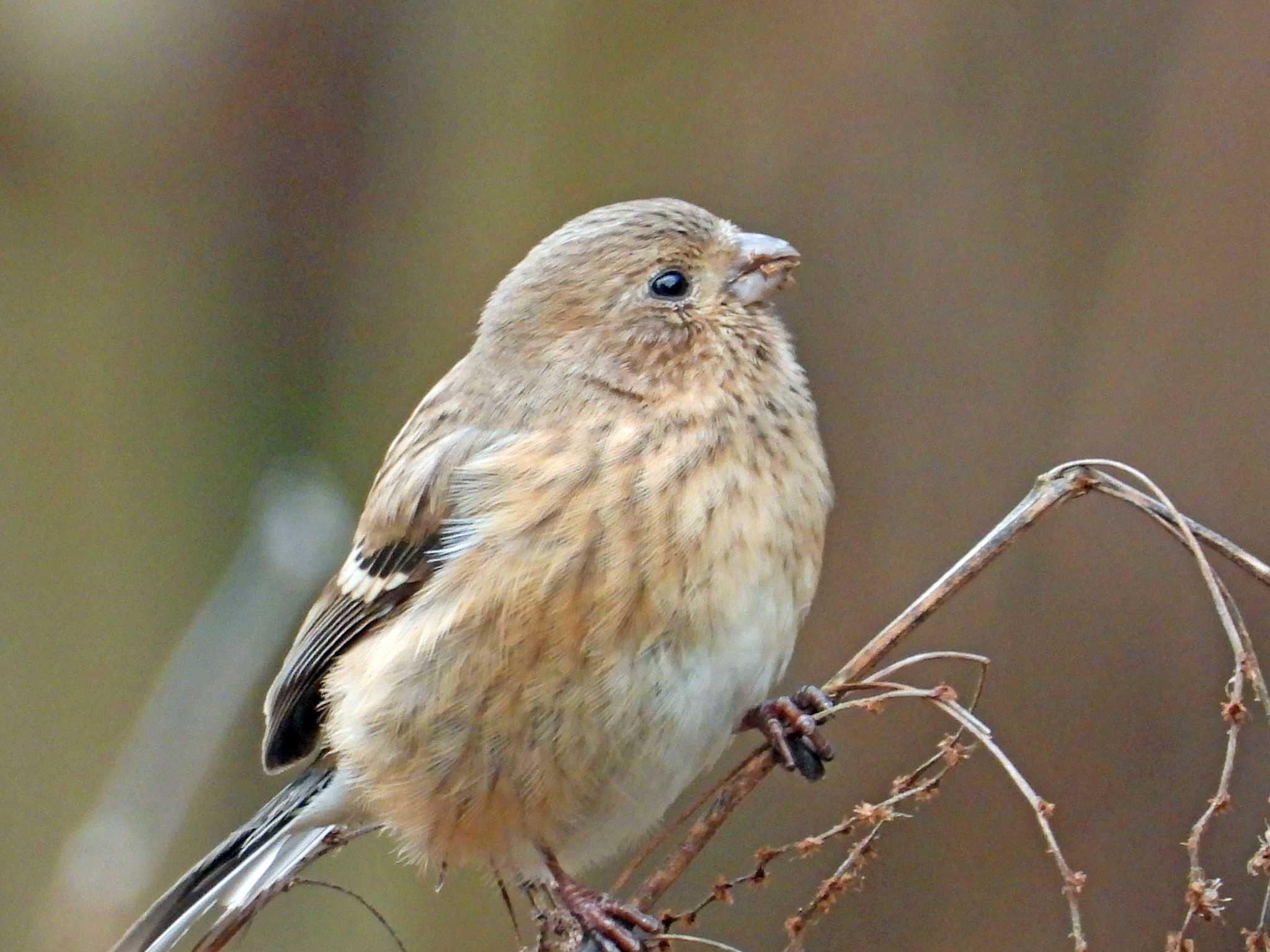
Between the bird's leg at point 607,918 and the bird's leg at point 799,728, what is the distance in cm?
34

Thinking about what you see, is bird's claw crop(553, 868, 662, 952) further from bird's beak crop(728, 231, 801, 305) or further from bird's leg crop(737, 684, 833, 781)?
bird's beak crop(728, 231, 801, 305)

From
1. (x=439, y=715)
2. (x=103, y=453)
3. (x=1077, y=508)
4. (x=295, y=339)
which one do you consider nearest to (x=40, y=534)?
(x=103, y=453)

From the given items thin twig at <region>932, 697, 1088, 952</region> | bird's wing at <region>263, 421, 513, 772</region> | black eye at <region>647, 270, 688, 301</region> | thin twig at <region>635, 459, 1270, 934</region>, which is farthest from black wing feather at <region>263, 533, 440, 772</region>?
thin twig at <region>932, 697, 1088, 952</region>

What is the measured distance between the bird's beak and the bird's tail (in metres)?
1.24

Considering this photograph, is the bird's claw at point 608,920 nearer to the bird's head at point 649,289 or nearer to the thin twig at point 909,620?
the thin twig at point 909,620

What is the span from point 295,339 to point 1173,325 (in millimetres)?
2495

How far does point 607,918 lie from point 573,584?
540 millimetres

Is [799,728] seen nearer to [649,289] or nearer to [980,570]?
[980,570]

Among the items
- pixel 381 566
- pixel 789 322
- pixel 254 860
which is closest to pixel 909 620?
pixel 381 566

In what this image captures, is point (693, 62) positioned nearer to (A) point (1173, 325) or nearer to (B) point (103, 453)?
(A) point (1173, 325)

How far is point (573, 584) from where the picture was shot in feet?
7.66

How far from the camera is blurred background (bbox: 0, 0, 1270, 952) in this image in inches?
143

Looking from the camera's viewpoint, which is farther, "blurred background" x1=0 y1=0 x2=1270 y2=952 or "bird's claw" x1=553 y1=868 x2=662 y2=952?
"blurred background" x1=0 y1=0 x2=1270 y2=952

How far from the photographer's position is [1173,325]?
3.74m
